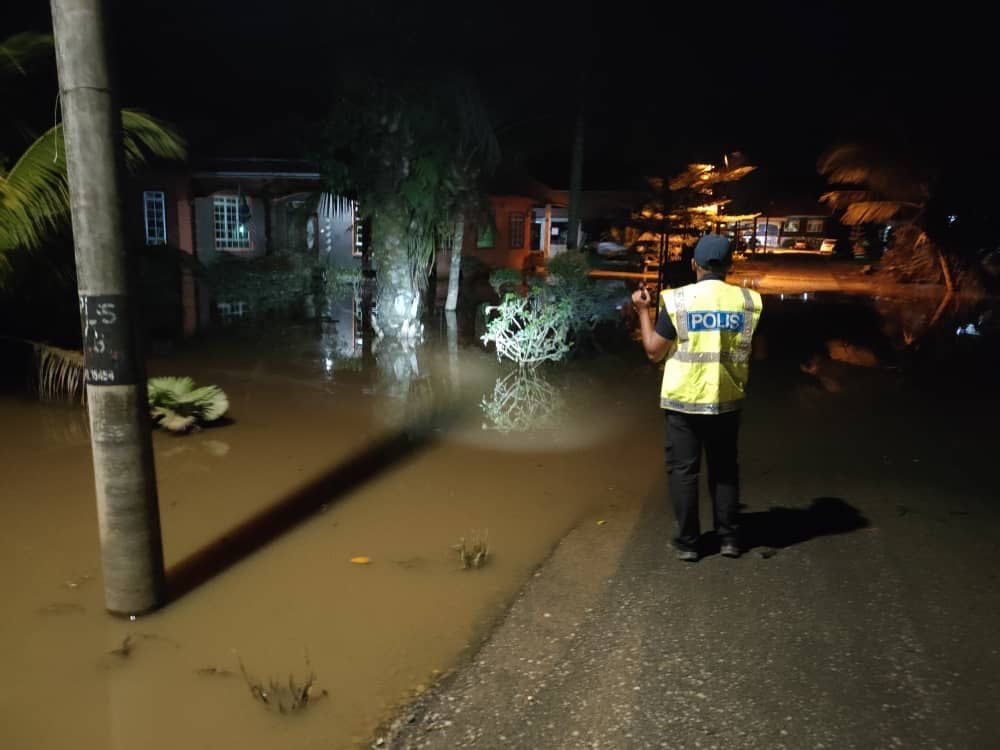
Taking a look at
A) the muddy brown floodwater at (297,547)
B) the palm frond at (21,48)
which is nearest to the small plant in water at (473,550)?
the muddy brown floodwater at (297,547)

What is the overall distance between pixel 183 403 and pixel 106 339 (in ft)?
13.9

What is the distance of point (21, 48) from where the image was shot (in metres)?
7.04

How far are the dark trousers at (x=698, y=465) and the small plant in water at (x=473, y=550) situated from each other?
3.88ft

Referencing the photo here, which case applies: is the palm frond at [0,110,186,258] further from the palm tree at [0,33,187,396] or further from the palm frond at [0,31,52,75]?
the palm frond at [0,31,52,75]

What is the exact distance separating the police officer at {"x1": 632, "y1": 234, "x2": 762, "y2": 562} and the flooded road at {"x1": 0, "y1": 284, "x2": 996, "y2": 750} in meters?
1.06

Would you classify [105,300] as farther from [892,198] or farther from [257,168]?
[892,198]

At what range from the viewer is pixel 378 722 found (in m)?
3.18

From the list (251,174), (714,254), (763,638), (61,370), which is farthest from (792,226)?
(763,638)

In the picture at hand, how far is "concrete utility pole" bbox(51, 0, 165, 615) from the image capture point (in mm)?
3309

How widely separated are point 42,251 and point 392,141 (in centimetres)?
608

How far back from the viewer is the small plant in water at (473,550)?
15.2 feet

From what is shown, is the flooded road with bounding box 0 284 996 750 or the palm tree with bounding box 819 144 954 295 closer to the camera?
the flooded road with bounding box 0 284 996 750

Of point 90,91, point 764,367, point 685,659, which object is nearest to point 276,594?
point 685,659

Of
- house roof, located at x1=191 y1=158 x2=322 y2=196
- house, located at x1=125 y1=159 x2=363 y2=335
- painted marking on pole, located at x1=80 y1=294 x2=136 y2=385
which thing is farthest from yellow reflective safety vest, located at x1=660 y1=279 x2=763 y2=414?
house roof, located at x1=191 y1=158 x2=322 y2=196
